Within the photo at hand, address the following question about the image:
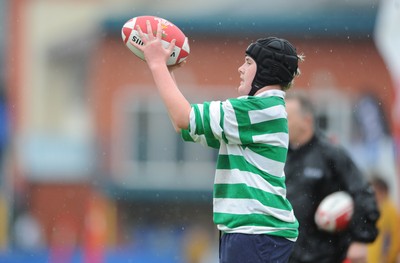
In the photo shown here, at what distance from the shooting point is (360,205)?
778 cm

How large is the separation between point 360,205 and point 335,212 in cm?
33

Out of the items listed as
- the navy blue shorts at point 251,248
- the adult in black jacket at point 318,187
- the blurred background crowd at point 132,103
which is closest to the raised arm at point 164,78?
the navy blue shorts at point 251,248

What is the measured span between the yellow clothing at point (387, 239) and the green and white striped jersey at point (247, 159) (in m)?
4.77

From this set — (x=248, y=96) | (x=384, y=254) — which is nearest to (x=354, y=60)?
(x=384, y=254)

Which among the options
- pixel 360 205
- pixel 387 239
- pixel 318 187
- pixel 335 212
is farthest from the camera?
pixel 387 239

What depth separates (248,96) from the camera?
545cm

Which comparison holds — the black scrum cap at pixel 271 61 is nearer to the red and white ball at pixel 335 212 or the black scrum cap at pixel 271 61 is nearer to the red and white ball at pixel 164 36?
the red and white ball at pixel 164 36

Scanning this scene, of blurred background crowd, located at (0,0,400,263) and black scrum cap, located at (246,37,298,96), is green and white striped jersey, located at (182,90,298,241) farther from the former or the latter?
blurred background crowd, located at (0,0,400,263)

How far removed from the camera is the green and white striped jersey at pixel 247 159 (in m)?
5.34

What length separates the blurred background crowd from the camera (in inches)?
1142

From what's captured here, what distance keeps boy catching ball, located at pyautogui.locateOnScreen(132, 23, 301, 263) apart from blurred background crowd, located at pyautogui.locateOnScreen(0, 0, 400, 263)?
64.0ft

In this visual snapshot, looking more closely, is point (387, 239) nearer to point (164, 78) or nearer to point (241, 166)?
point (241, 166)

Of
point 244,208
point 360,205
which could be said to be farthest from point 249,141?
point 360,205

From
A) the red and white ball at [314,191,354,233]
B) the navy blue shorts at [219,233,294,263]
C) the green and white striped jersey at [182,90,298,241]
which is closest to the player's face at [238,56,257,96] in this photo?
the green and white striped jersey at [182,90,298,241]
